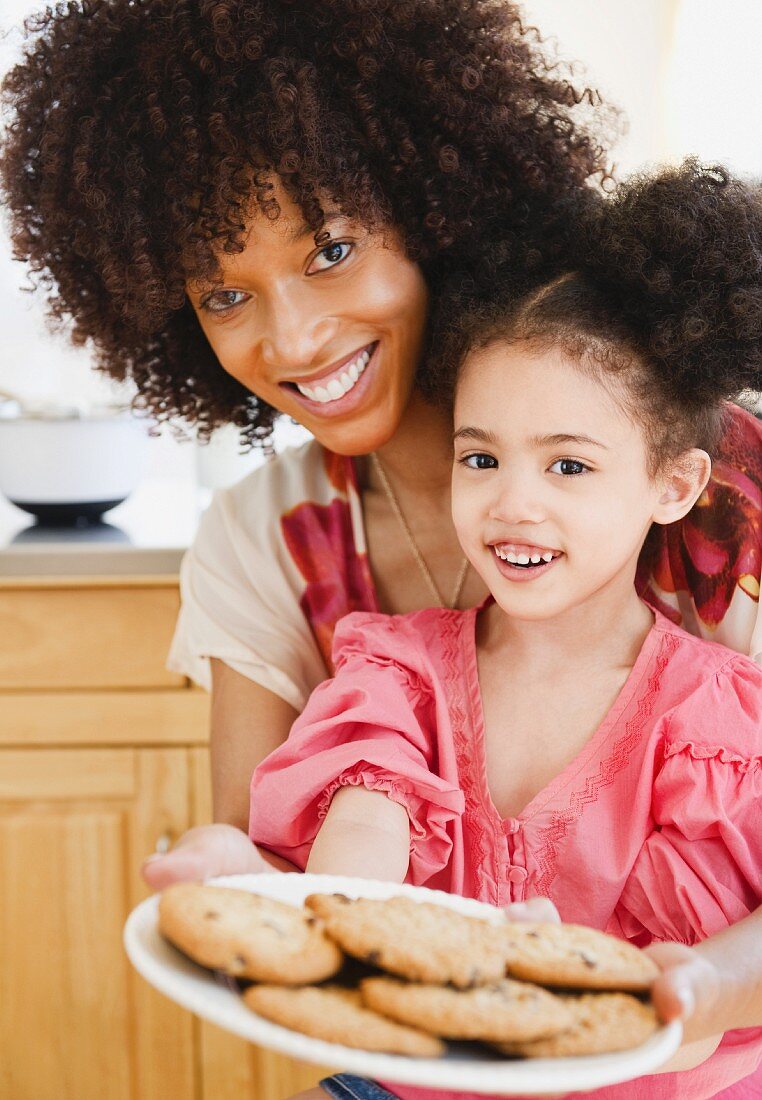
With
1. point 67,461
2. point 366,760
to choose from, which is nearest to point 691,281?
point 366,760

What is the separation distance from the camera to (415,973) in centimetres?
63

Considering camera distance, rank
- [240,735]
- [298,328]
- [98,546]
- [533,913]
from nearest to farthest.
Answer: [533,913]
[298,328]
[240,735]
[98,546]

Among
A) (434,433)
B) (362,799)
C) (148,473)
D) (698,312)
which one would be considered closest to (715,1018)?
(362,799)

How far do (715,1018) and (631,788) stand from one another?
0.24 meters

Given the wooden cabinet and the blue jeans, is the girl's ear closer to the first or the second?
the blue jeans

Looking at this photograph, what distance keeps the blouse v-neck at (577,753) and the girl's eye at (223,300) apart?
1.43 feet

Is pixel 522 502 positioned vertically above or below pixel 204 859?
above

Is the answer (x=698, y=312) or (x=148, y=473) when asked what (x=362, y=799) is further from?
(x=148, y=473)

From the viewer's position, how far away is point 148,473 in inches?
106

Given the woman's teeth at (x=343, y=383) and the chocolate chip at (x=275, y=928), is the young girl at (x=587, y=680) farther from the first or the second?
the chocolate chip at (x=275, y=928)

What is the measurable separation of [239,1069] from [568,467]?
1.29m

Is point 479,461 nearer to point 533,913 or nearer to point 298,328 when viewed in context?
point 298,328

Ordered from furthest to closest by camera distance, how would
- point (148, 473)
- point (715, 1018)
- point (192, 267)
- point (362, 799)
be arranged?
point (148, 473) < point (192, 267) < point (362, 799) < point (715, 1018)

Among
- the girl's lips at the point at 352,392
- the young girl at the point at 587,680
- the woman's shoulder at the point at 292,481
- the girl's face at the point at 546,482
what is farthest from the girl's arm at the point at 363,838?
the woman's shoulder at the point at 292,481
